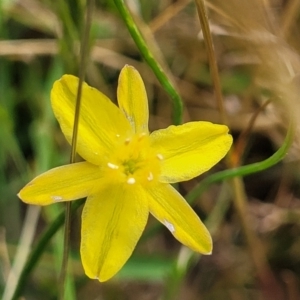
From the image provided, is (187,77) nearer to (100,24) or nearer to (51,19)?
(100,24)

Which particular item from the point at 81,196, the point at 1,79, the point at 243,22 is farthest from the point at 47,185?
the point at 1,79

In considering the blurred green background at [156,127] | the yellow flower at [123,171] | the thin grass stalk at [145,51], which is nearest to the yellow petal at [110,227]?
the yellow flower at [123,171]

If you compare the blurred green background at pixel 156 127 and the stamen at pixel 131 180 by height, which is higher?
the stamen at pixel 131 180

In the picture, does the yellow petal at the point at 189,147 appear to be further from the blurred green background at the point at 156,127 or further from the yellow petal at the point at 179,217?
the blurred green background at the point at 156,127

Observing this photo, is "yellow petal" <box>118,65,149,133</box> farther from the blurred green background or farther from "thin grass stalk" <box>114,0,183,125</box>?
the blurred green background

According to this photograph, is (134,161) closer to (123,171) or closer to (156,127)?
(123,171)

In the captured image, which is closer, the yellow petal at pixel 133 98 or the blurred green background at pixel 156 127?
the yellow petal at pixel 133 98

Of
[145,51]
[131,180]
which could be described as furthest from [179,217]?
[145,51]
